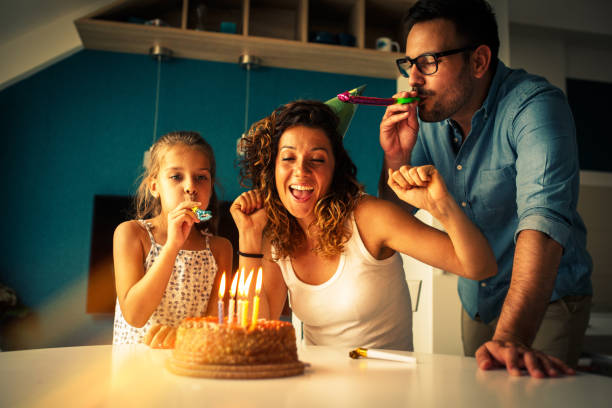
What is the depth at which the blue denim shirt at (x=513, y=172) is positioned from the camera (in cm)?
117

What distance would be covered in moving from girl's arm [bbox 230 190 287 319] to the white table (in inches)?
A: 23.5

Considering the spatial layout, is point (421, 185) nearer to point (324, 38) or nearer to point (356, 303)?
point (356, 303)

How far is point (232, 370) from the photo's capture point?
29.8 inches

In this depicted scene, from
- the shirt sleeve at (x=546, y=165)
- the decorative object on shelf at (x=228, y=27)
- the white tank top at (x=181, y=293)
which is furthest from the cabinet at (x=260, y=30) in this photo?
the shirt sleeve at (x=546, y=165)

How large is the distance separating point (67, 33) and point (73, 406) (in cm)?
357

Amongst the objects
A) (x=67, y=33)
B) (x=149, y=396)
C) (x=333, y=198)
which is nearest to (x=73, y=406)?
(x=149, y=396)

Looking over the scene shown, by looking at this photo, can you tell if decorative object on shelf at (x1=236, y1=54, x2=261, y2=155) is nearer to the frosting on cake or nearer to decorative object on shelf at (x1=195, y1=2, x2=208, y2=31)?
decorative object on shelf at (x1=195, y1=2, x2=208, y2=31)

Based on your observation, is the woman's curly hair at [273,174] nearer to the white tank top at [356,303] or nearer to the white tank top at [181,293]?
the white tank top at [356,303]

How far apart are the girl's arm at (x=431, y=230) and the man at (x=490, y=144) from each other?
4.6 inches

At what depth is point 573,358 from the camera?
56.0 inches

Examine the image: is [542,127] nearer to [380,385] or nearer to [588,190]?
[380,385]

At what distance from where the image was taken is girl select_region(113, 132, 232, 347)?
1587 mm

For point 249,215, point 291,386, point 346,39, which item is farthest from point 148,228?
point 346,39

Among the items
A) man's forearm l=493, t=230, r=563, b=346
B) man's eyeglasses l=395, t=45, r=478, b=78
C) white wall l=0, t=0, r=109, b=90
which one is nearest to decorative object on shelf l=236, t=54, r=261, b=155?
white wall l=0, t=0, r=109, b=90
